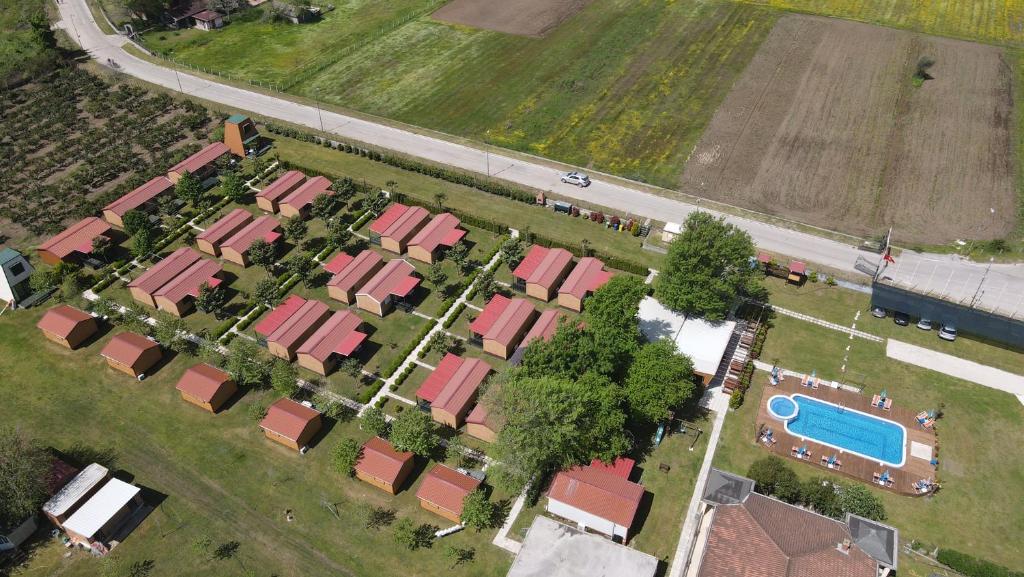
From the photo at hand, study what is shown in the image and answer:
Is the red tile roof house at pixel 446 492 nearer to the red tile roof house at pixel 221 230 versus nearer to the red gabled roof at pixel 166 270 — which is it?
the red gabled roof at pixel 166 270

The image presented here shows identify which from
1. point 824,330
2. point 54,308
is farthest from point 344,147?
point 824,330

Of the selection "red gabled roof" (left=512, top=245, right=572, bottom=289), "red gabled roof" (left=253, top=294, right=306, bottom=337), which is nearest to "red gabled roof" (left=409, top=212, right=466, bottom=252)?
"red gabled roof" (left=512, top=245, right=572, bottom=289)

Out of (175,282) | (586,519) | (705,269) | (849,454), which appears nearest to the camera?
(586,519)

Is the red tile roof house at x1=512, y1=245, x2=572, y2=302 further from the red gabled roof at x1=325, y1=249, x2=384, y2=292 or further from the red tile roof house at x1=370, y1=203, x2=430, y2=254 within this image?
the red gabled roof at x1=325, y1=249, x2=384, y2=292

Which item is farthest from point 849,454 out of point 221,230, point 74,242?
point 74,242

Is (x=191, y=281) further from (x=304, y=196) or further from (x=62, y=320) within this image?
(x=304, y=196)

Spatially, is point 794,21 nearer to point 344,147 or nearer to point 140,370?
point 344,147
